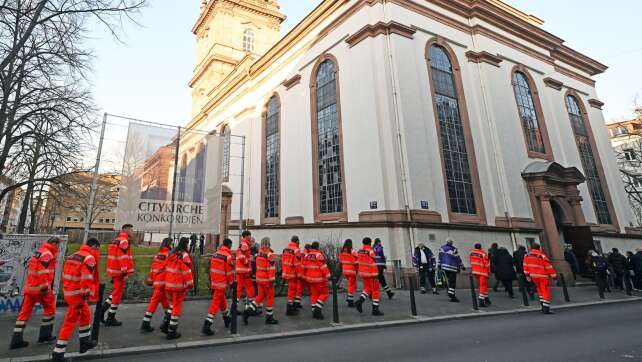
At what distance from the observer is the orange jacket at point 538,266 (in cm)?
909

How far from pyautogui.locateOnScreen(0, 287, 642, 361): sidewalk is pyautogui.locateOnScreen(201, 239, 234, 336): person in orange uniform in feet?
0.82

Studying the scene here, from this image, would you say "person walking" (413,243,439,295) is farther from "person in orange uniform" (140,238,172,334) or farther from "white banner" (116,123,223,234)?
"person in orange uniform" (140,238,172,334)

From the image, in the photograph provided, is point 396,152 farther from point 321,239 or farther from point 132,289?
point 132,289

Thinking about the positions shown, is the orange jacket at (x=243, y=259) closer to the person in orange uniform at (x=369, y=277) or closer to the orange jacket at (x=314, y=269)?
the orange jacket at (x=314, y=269)

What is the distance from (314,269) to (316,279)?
245 millimetres

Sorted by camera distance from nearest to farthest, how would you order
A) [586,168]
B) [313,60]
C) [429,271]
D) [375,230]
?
1. [429,271]
2. [375,230]
3. [313,60]
4. [586,168]

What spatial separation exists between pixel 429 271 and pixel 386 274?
1.76 meters

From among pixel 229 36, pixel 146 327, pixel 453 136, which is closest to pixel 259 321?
pixel 146 327

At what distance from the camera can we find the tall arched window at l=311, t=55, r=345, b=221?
17266 mm

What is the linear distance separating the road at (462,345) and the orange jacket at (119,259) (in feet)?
7.31

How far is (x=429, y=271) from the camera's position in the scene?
1257 centimetres

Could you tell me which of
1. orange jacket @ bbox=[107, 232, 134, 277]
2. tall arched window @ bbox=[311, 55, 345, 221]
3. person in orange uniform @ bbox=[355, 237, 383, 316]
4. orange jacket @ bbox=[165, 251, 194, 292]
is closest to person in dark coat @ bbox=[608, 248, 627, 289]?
tall arched window @ bbox=[311, 55, 345, 221]

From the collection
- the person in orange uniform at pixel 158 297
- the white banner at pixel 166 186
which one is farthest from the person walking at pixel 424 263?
the person in orange uniform at pixel 158 297

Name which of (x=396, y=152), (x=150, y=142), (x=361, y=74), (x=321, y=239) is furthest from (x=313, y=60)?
(x=150, y=142)
